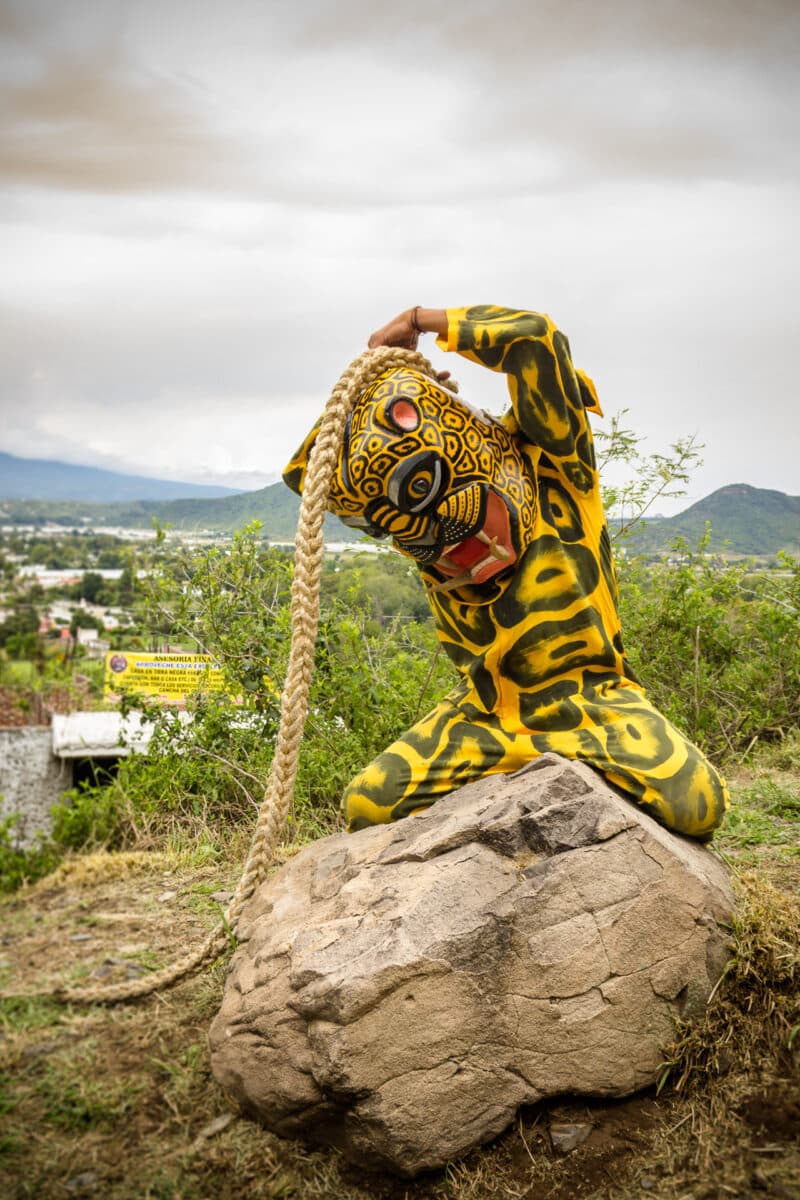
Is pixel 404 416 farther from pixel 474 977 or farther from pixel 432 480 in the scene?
pixel 474 977

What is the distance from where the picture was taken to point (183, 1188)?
161 centimetres

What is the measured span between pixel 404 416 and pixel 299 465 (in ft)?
1.42

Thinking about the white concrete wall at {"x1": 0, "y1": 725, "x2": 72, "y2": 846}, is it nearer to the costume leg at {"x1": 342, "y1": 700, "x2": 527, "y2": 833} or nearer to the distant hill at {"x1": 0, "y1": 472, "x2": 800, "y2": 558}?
the costume leg at {"x1": 342, "y1": 700, "x2": 527, "y2": 833}

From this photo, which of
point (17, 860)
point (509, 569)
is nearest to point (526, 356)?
point (509, 569)

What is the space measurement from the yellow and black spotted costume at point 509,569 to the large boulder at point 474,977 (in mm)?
250

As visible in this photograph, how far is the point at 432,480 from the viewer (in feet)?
7.84

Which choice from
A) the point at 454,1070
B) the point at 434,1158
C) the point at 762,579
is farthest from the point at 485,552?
the point at 762,579

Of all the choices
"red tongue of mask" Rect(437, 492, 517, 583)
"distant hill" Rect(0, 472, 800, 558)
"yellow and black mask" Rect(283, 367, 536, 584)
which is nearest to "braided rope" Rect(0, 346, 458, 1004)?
"yellow and black mask" Rect(283, 367, 536, 584)

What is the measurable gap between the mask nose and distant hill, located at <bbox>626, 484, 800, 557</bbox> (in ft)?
10.4

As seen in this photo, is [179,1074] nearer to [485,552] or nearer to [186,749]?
Result: [485,552]

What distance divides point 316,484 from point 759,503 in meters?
5.64

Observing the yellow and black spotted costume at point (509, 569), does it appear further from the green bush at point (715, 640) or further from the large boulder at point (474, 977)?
the green bush at point (715, 640)

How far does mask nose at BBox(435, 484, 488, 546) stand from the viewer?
95.3 inches

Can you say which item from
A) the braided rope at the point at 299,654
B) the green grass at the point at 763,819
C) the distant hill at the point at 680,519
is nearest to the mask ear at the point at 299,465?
the braided rope at the point at 299,654
